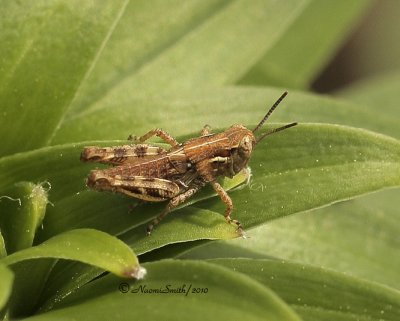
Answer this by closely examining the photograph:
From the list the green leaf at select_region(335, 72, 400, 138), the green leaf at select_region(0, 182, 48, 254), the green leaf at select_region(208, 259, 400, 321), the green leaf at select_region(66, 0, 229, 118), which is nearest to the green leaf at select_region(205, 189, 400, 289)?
the green leaf at select_region(208, 259, 400, 321)

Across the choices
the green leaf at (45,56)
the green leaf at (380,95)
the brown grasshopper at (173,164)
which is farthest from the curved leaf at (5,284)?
the green leaf at (380,95)

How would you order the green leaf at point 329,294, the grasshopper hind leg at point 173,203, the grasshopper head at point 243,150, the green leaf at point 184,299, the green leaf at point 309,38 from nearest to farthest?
the green leaf at point 184,299 → the green leaf at point 329,294 → the grasshopper hind leg at point 173,203 → the grasshopper head at point 243,150 → the green leaf at point 309,38

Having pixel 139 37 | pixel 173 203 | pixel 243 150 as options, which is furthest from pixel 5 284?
pixel 139 37

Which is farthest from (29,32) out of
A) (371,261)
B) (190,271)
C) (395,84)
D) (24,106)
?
(395,84)

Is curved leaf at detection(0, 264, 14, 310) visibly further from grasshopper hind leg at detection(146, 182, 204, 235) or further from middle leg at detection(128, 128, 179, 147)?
middle leg at detection(128, 128, 179, 147)

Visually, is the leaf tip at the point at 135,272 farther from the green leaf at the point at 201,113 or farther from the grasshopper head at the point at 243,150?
the green leaf at the point at 201,113
